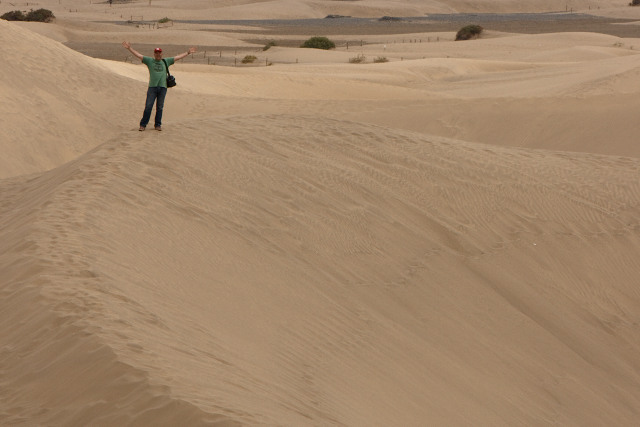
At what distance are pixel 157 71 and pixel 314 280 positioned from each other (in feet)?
15.4

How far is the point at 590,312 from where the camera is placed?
9875 mm

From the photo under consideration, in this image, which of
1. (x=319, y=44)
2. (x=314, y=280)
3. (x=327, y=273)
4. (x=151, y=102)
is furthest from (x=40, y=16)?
(x=314, y=280)

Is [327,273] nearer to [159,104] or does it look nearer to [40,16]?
[159,104]

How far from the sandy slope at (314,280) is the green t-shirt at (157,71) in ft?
2.07

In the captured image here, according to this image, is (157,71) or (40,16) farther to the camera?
(40,16)

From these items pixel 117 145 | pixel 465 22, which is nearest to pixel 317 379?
pixel 117 145

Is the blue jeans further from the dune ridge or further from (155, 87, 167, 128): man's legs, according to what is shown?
the dune ridge

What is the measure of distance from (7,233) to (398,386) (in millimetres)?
3749

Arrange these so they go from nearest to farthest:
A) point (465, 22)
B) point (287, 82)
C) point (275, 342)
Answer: point (275, 342)
point (287, 82)
point (465, 22)

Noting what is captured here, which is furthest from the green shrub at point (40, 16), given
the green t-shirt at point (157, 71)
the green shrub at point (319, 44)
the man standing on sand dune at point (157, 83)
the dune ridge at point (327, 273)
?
the green t-shirt at point (157, 71)

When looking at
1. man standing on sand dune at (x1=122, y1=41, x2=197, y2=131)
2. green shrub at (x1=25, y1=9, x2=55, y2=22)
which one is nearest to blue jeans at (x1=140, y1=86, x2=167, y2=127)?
man standing on sand dune at (x1=122, y1=41, x2=197, y2=131)

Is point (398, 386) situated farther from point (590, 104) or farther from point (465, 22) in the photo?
point (465, 22)

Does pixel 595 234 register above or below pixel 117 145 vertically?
below

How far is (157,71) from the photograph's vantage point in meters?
11.8
